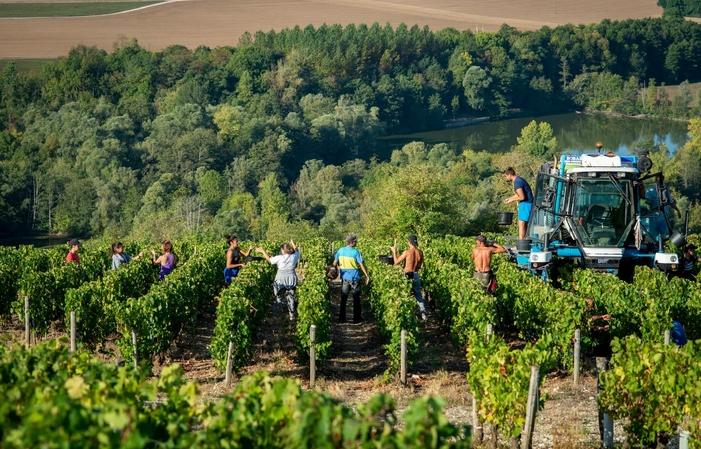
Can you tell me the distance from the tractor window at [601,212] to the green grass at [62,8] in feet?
358

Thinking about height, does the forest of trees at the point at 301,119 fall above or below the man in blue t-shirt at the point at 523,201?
below

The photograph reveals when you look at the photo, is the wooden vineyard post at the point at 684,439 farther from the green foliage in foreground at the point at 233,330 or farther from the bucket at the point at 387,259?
the bucket at the point at 387,259

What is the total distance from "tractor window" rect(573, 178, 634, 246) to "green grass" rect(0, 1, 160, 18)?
358ft

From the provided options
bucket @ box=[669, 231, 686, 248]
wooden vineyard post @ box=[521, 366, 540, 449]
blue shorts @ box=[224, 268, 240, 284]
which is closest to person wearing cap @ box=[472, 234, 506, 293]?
bucket @ box=[669, 231, 686, 248]

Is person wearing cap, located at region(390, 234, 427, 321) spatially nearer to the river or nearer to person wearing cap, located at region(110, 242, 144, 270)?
person wearing cap, located at region(110, 242, 144, 270)

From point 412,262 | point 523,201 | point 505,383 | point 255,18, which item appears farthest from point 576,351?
point 255,18

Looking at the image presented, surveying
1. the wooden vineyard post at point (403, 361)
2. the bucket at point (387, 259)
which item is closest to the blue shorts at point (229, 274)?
the bucket at point (387, 259)

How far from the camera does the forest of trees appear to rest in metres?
75.6

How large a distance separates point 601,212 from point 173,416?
1258 centimetres

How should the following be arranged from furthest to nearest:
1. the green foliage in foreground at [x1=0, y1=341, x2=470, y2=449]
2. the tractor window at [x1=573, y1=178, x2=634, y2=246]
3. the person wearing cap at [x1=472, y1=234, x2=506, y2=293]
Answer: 1. the tractor window at [x1=573, y1=178, x2=634, y2=246]
2. the person wearing cap at [x1=472, y1=234, x2=506, y2=293]
3. the green foliage in foreground at [x1=0, y1=341, x2=470, y2=449]

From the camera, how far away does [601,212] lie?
61.7 ft

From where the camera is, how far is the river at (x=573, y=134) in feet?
338

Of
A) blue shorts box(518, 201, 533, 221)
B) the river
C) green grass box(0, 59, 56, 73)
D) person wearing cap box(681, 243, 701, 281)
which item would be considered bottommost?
the river

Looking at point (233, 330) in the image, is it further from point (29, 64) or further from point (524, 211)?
point (29, 64)
